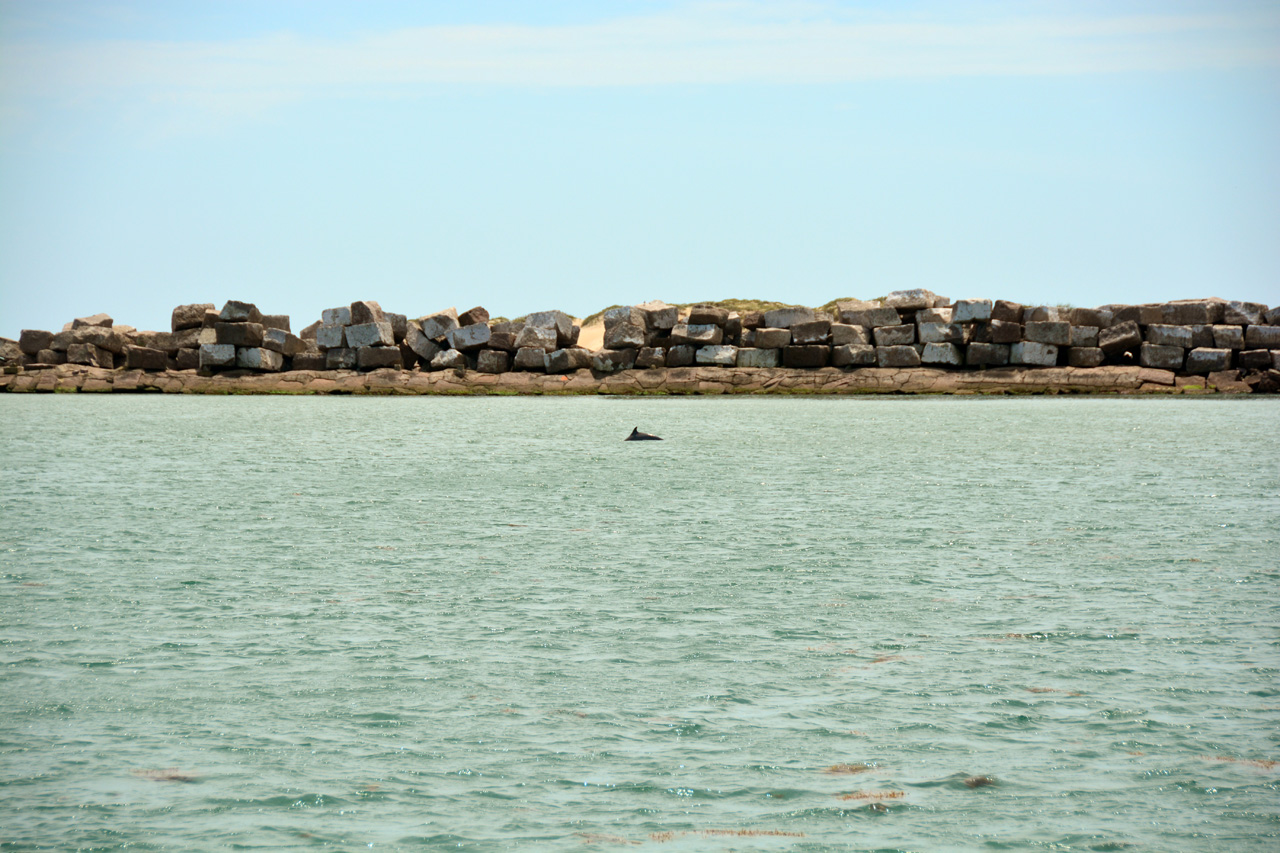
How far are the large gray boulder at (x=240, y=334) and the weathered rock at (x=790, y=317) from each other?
1222 centimetres

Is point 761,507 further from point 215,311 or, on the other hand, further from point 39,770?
point 215,311

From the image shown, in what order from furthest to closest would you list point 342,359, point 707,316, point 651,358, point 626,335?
1. point 342,359
2. point 626,335
3. point 651,358
4. point 707,316

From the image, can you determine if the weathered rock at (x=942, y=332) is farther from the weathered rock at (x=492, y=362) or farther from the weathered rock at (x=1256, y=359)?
the weathered rock at (x=492, y=362)

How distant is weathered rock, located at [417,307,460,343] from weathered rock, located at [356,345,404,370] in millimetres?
874

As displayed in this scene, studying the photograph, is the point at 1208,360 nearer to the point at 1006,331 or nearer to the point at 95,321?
the point at 1006,331

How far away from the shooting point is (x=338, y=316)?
98.0 feet

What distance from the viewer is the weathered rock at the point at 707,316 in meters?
28.0

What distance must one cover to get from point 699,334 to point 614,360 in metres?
2.05

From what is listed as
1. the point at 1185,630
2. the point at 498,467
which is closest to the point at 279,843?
the point at 1185,630

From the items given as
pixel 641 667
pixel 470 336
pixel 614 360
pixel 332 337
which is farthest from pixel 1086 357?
pixel 641 667

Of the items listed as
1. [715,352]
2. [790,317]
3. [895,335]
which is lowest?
[715,352]

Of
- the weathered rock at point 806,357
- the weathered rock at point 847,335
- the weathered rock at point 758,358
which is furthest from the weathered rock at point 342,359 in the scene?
the weathered rock at point 847,335

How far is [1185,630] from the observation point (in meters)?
4.20

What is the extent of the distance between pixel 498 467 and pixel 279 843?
7647 millimetres
